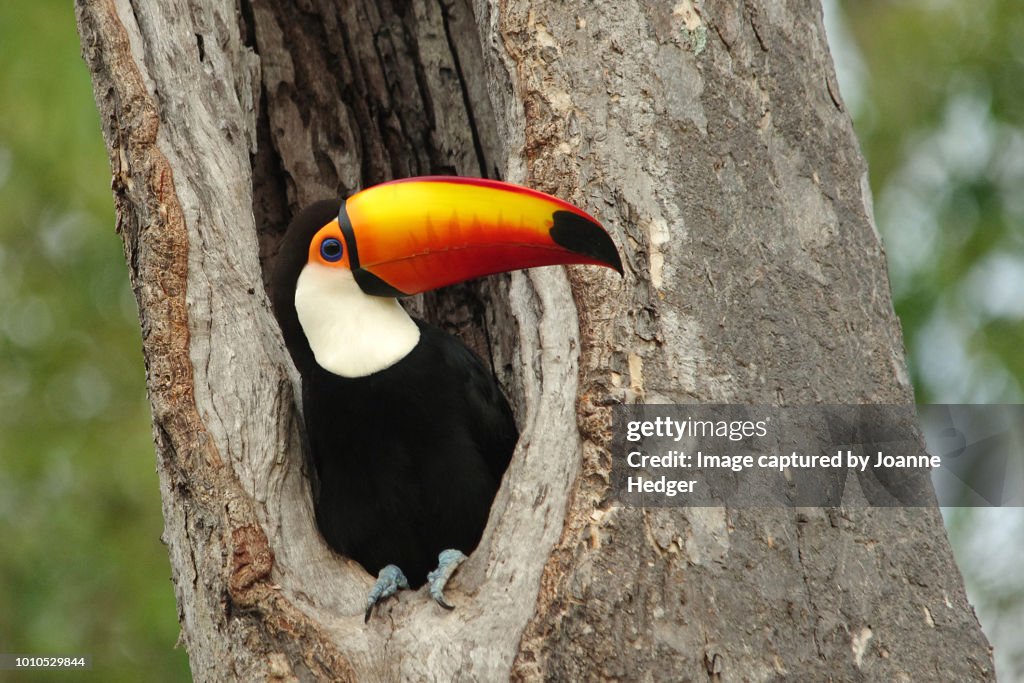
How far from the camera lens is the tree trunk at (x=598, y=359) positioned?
2.33m

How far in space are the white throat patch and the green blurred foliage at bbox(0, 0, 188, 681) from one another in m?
2.24

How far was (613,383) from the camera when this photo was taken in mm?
2479

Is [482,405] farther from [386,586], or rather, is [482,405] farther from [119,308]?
[119,308]

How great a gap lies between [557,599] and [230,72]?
192 cm

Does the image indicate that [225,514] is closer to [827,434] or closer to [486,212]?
[486,212]

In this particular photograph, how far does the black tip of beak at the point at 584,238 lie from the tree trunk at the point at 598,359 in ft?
0.44

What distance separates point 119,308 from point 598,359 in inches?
161

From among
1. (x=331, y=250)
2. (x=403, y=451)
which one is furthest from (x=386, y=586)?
(x=331, y=250)

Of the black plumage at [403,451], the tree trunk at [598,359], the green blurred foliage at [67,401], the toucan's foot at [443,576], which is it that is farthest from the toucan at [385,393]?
the green blurred foliage at [67,401]

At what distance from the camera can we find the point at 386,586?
268cm

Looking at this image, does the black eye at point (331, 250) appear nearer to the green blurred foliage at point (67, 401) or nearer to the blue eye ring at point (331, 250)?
the blue eye ring at point (331, 250)

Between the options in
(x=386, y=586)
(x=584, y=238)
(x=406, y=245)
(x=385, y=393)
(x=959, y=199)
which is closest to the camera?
(x=584, y=238)

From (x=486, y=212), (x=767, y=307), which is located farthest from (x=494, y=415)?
(x=767, y=307)

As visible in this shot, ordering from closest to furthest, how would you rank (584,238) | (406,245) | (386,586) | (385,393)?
(584,238)
(386,586)
(406,245)
(385,393)
